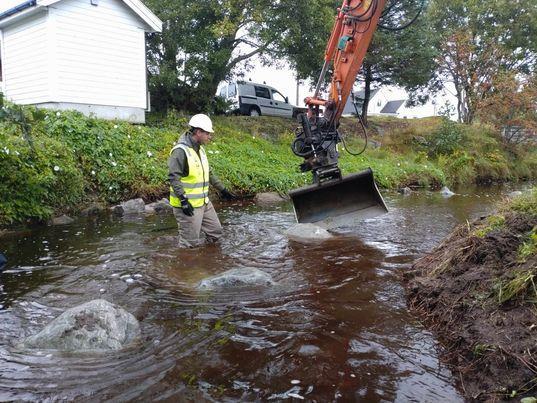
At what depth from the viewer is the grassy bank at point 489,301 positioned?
269 cm

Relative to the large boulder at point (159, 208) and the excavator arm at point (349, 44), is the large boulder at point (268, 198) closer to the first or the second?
the large boulder at point (159, 208)

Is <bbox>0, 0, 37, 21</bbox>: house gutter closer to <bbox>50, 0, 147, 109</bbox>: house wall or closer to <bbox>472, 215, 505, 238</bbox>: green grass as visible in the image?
<bbox>50, 0, 147, 109</bbox>: house wall

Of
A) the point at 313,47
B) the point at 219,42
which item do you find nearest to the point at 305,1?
the point at 313,47

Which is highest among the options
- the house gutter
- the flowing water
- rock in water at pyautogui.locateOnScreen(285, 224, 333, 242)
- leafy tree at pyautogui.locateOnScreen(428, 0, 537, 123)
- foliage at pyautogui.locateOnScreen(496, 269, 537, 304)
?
leafy tree at pyautogui.locateOnScreen(428, 0, 537, 123)

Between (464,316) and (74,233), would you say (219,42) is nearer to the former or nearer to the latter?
(74,233)

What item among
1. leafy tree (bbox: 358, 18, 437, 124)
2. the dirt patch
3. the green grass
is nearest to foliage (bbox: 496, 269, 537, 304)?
the dirt patch

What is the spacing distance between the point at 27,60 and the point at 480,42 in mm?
21519

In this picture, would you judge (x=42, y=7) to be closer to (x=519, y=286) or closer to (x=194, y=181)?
(x=194, y=181)

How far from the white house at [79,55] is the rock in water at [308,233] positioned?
8677mm

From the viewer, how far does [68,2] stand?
12398 mm

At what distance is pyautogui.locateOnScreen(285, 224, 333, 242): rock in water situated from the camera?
694 centimetres

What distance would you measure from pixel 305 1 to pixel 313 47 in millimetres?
1738

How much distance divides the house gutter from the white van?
793 cm

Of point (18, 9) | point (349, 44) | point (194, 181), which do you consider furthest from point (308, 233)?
point (18, 9)
